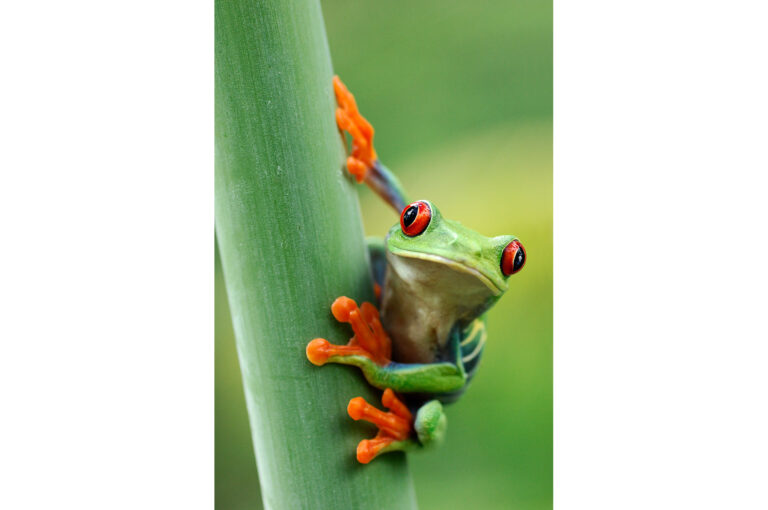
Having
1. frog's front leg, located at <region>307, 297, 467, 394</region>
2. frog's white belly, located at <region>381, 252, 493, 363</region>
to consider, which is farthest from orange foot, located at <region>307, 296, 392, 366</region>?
frog's white belly, located at <region>381, 252, 493, 363</region>

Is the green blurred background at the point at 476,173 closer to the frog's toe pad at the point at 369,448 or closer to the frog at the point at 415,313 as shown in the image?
the frog at the point at 415,313

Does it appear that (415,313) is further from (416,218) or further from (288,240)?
(288,240)

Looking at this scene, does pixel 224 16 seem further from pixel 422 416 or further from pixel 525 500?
pixel 525 500

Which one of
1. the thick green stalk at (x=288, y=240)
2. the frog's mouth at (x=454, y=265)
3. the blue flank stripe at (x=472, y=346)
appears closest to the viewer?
the thick green stalk at (x=288, y=240)

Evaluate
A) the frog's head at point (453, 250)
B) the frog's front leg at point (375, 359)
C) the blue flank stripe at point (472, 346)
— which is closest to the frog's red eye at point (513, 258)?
the frog's head at point (453, 250)

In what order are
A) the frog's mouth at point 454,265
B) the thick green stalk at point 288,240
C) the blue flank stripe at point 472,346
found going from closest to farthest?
the thick green stalk at point 288,240, the frog's mouth at point 454,265, the blue flank stripe at point 472,346
